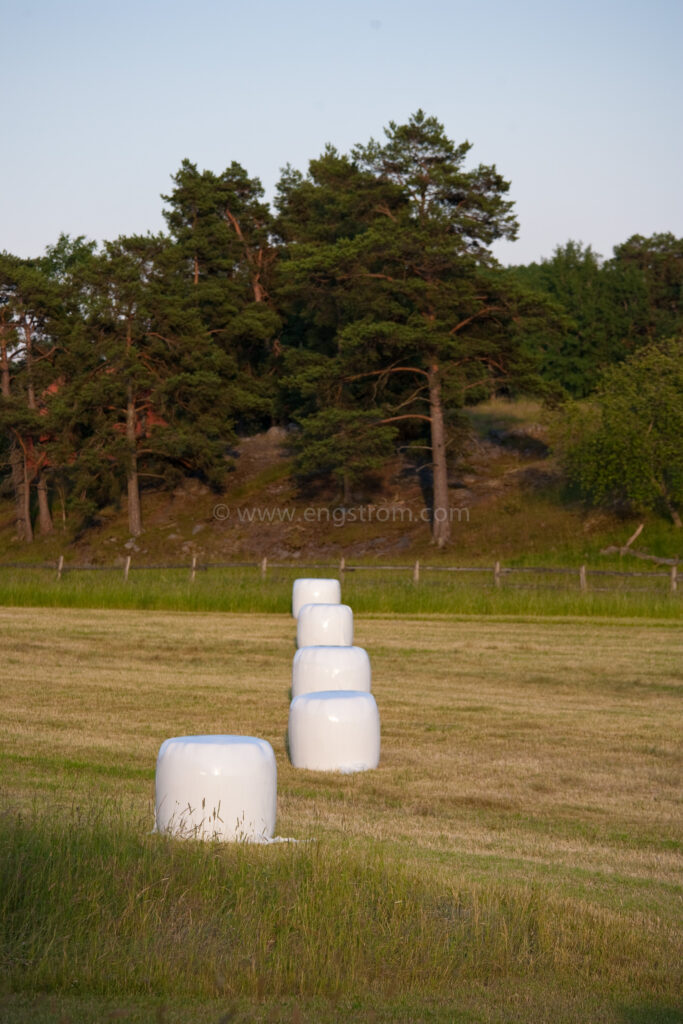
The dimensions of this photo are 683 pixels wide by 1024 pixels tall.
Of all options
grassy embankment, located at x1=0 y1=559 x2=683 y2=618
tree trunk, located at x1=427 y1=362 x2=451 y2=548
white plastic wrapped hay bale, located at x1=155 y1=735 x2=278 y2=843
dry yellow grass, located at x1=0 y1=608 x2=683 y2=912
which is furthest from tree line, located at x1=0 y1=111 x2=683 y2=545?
white plastic wrapped hay bale, located at x1=155 y1=735 x2=278 y2=843

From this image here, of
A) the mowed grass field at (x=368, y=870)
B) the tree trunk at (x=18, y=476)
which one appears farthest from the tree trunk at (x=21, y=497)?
the mowed grass field at (x=368, y=870)

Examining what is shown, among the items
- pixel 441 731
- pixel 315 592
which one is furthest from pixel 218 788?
pixel 315 592

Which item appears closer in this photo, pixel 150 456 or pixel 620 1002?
pixel 620 1002

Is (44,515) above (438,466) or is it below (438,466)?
below

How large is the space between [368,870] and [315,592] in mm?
20621

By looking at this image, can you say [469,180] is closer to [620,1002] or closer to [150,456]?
[150,456]

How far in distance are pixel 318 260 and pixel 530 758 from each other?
135 feet

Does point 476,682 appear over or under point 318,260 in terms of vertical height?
under

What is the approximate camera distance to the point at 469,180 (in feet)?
159

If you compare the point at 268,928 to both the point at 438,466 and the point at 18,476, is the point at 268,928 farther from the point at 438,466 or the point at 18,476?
the point at 18,476

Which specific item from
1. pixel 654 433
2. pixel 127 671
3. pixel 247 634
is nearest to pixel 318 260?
pixel 654 433

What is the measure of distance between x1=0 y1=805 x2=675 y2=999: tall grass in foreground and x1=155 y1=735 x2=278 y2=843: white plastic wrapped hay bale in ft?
3.09

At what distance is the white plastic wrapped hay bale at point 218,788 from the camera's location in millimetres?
8328

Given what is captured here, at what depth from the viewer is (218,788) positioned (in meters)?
8.39
